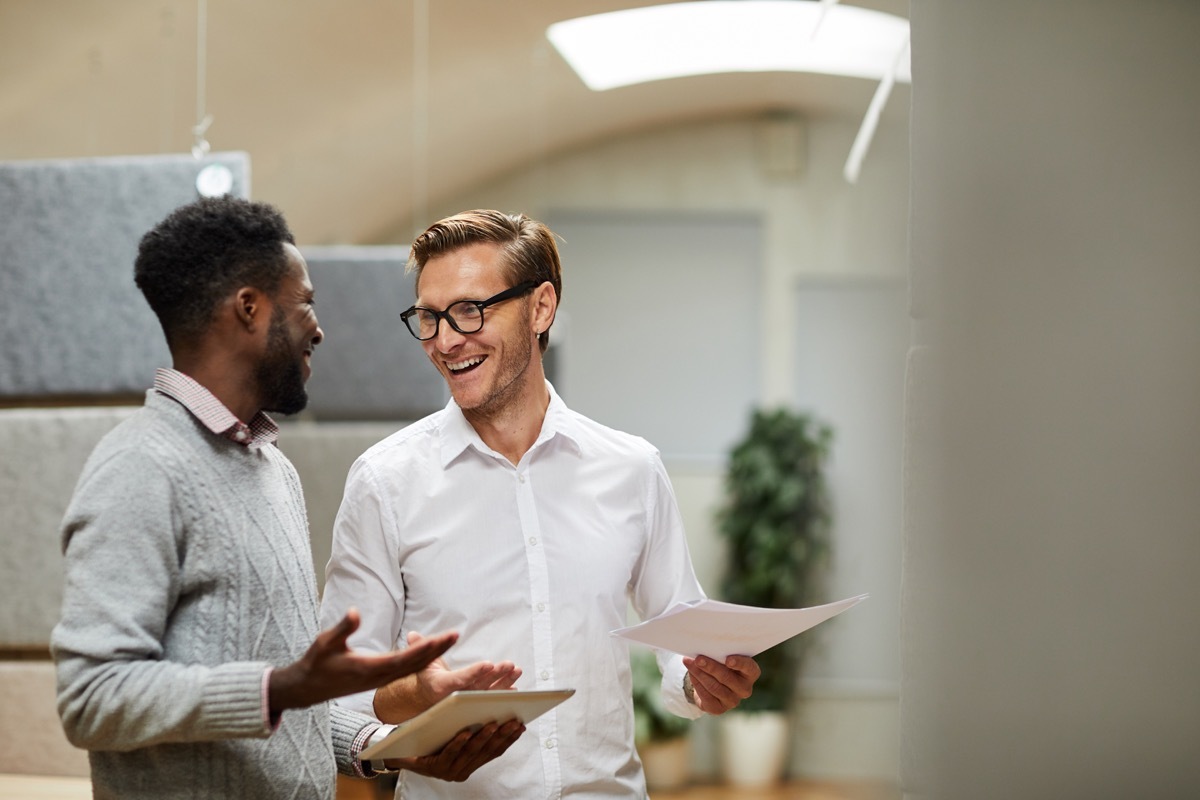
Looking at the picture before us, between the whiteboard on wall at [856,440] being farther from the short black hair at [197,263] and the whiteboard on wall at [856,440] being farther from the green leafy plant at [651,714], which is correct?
the short black hair at [197,263]

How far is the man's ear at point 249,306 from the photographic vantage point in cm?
138

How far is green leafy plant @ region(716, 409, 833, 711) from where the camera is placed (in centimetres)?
679

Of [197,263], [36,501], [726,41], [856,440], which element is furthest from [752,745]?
[197,263]

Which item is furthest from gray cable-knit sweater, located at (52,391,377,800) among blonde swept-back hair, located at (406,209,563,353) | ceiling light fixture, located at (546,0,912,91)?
ceiling light fixture, located at (546,0,912,91)

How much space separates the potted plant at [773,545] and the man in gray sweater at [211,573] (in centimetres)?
543

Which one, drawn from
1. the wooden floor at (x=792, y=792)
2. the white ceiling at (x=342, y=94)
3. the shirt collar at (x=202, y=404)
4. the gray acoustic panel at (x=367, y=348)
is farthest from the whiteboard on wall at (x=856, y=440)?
the shirt collar at (x=202, y=404)

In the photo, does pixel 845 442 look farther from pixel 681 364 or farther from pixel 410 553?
pixel 410 553

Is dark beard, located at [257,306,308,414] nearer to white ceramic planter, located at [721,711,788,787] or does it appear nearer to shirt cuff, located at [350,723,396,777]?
shirt cuff, located at [350,723,396,777]

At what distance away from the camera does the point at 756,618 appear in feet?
4.79

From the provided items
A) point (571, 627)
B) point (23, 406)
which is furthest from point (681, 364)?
point (571, 627)

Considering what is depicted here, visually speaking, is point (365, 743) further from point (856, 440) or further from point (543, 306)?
point (856, 440)

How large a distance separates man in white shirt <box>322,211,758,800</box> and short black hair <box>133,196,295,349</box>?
340mm

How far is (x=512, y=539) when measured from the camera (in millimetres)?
1743

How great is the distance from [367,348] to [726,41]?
3267mm
